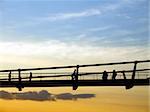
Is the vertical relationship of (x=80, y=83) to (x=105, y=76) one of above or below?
below

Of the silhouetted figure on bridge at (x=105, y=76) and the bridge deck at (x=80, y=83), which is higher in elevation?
the silhouetted figure on bridge at (x=105, y=76)

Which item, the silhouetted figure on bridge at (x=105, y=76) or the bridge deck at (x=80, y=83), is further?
the silhouetted figure on bridge at (x=105, y=76)

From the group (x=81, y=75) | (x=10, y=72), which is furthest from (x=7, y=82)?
(x=81, y=75)

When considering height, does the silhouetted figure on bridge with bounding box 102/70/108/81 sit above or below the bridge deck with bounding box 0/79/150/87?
above

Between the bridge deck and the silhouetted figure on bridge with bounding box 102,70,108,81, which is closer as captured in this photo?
the bridge deck

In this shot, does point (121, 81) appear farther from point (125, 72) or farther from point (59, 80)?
point (59, 80)

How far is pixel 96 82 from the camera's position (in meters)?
20.6

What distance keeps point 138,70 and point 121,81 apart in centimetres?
104

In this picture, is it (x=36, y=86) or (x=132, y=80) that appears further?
(x=36, y=86)

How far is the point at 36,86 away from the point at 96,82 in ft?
11.1

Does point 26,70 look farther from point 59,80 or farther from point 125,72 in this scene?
point 125,72

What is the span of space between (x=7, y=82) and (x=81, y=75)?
4.57 meters

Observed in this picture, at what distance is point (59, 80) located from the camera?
69.4ft

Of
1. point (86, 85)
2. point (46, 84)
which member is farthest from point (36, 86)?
point (86, 85)
